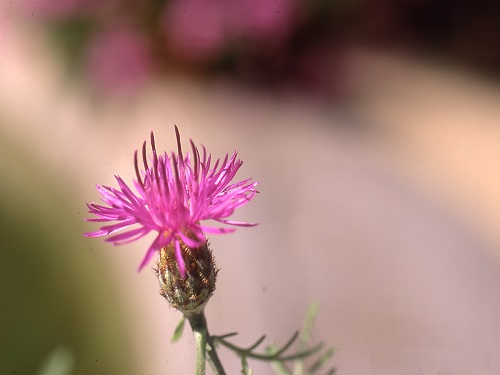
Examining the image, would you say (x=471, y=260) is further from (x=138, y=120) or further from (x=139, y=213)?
(x=139, y=213)

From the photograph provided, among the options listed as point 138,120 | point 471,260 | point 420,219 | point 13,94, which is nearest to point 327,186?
point 420,219

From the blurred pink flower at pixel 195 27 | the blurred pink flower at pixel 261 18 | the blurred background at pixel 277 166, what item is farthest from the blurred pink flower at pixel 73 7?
the blurred pink flower at pixel 261 18

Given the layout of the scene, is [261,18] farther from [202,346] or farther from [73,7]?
[202,346]

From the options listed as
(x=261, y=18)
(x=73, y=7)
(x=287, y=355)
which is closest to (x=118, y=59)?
(x=73, y=7)

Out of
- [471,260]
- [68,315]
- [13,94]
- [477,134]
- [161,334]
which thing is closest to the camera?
[161,334]

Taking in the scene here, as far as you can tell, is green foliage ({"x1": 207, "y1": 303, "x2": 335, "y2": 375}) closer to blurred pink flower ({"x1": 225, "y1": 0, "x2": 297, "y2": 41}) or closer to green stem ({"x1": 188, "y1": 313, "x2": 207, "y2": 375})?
green stem ({"x1": 188, "y1": 313, "x2": 207, "y2": 375})

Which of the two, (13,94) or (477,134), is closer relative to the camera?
(13,94)

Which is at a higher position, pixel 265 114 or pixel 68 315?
pixel 265 114
